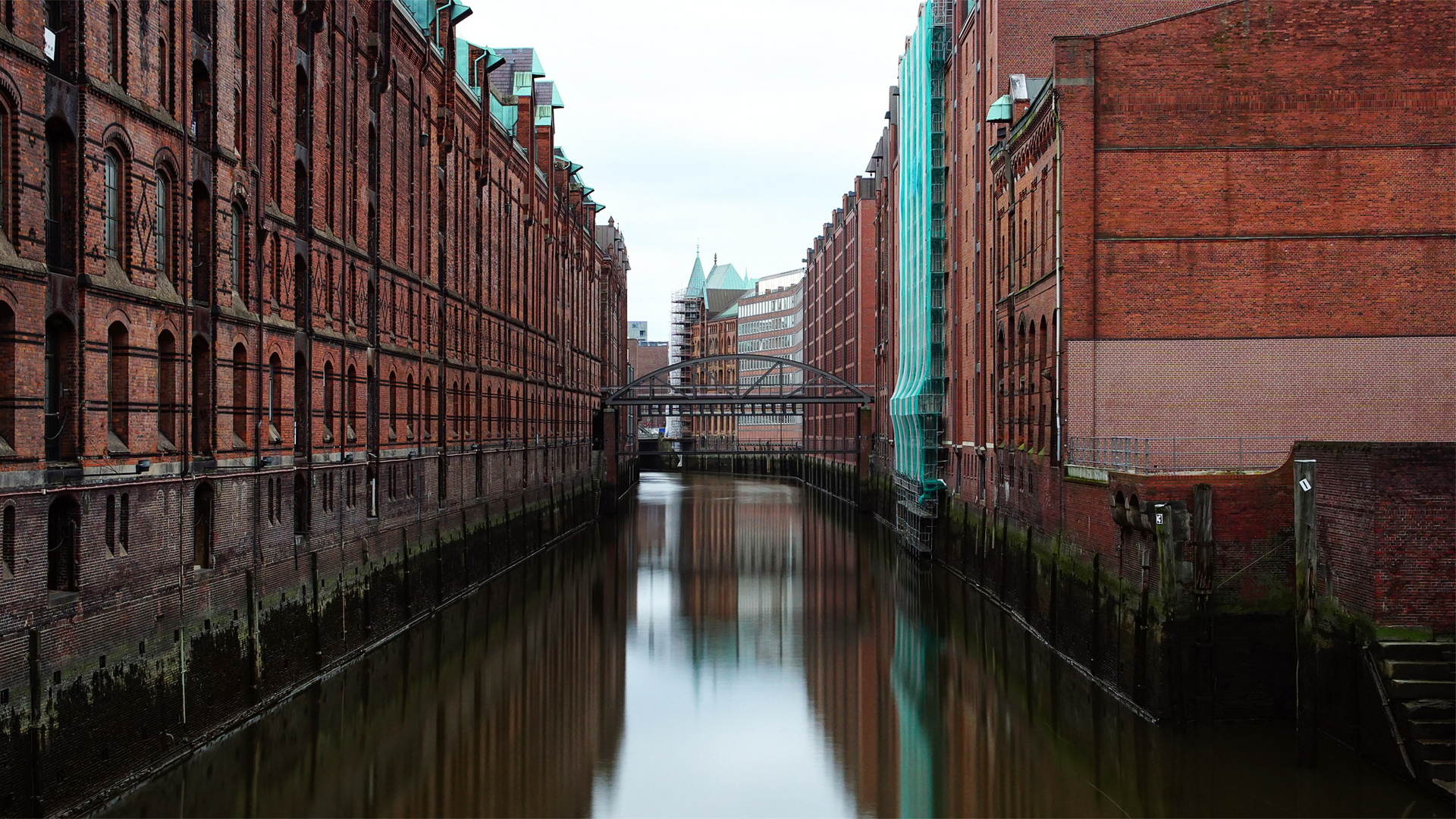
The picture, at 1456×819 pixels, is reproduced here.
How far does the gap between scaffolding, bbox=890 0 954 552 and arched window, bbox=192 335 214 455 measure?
2842cm

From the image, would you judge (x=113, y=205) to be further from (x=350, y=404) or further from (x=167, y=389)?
(x=350, y=404)

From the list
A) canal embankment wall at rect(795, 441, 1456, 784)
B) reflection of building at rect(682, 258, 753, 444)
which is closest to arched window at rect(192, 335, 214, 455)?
canal embankment wall at rect(795, 441, 1456, 784)

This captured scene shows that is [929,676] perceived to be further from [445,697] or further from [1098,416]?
[445,697]

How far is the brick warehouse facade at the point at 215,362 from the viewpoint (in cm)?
1394

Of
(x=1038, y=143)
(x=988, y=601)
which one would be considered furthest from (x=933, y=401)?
(x=1038, y=143)

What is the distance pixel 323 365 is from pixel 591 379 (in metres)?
48.3

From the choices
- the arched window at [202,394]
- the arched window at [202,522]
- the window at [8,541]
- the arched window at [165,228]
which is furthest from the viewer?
the arched window at [202,394]

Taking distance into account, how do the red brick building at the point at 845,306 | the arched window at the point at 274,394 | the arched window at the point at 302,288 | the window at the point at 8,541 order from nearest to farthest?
the window at the point at 8,541
the arched window at the point at 274,394
the arched window at the point at 302,288
the red brick building at the point at 845,306

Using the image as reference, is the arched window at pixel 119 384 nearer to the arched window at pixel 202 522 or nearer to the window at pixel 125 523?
the window at pixel 125 523

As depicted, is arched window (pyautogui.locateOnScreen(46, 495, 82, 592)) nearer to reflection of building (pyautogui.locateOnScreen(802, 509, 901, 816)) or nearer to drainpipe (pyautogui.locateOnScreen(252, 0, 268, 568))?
drainpipe (pyautogui.locateOnScreen(252, 0, 268, 568))

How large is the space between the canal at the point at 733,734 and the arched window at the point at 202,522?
250 cm

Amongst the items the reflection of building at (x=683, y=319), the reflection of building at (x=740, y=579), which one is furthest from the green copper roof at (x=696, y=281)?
the reflection of building at (x=740, y=579)

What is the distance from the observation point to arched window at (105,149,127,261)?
15984mm

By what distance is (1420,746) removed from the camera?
582 inches
